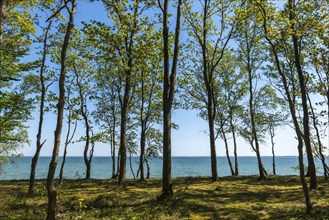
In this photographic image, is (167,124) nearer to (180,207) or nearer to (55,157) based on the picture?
(180,207)

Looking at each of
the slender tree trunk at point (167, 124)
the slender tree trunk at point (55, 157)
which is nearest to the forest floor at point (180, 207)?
the slender tree trunk at point (167, 124)

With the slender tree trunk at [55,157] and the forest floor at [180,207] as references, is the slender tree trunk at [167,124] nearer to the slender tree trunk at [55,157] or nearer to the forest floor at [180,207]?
the forest floor at [180,207]

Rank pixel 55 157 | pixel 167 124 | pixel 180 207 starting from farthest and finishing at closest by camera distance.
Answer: pixel 167 124 < pixel 180 207 < pixel 55 157

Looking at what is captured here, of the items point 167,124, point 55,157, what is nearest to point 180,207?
point 167,124

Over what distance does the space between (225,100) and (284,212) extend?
87.8 feet

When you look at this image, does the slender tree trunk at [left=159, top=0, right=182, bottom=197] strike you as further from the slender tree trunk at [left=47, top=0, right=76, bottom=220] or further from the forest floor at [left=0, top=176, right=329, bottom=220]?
the slender tree trunk at [left=47, top=0, right=76, bottom=220]

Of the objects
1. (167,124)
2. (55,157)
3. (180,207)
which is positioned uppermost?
(167,124)

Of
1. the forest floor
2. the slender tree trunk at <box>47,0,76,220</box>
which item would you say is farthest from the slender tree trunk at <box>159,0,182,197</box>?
the slender tree trunk at <box>47,0,76,220</box>

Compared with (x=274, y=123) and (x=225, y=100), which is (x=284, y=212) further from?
(x=274, y=123)

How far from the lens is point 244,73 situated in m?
37.5

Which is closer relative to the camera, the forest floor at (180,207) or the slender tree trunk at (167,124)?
the forest floor at (180,207)

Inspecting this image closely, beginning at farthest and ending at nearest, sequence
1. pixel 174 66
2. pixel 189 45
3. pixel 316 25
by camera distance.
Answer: pixel 189 45 < pixel 174 66 < pixel 316 25

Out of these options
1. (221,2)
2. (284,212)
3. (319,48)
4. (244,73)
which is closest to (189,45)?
(221,2)

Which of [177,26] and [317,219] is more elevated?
[177,26]
